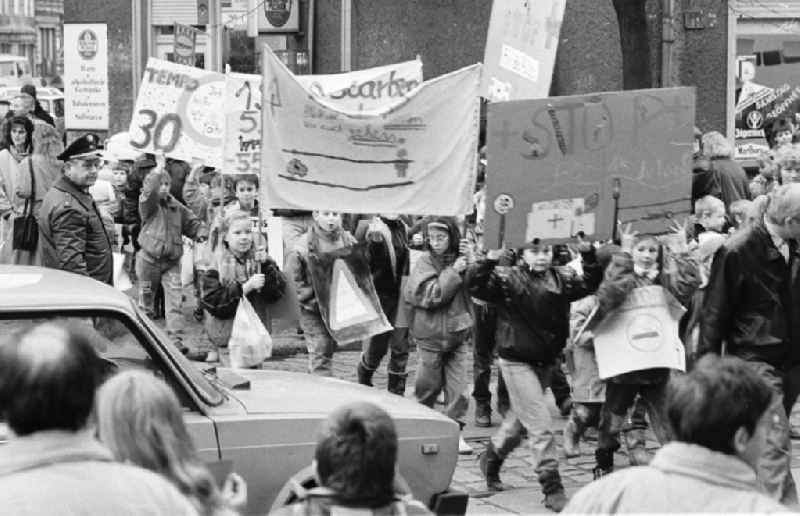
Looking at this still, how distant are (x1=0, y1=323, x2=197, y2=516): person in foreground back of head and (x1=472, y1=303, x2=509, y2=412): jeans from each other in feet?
23.5

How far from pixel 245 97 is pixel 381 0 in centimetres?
1100

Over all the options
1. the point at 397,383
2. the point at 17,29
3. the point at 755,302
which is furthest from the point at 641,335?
the point at 17,29

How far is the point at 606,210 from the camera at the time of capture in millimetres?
8992

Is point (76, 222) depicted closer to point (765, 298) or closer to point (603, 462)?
point (603, 462)

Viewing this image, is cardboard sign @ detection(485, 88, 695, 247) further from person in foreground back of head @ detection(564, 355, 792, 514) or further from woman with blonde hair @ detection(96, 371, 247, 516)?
person in foreground back of head @ detection(564, 355, 792, 514)

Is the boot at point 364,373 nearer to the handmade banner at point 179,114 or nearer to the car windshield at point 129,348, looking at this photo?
the handmade banner at point 179,114

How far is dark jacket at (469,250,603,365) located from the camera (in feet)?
28.5

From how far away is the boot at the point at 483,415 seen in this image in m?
10.8

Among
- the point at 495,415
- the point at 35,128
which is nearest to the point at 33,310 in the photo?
the point at 495,415

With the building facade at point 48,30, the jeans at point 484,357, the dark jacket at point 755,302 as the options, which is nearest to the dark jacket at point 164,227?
the jeans at point 484,357

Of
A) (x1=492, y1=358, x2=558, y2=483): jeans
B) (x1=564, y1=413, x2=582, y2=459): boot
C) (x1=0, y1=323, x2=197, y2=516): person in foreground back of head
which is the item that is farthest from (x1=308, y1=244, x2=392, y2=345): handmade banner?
(x1=0, y1=323, x2=197, y2=516): person in foreground back of head

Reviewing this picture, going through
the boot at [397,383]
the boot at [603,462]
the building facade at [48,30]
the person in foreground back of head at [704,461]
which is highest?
the building facade at [48,30]

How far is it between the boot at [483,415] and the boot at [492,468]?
1.84m

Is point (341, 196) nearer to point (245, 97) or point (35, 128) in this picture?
point (245, 97)
